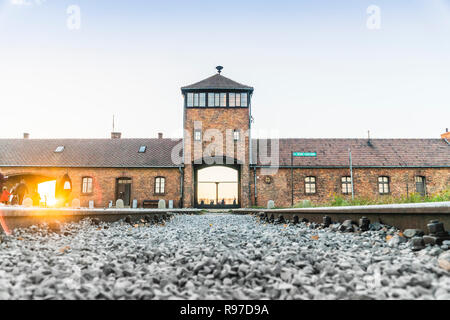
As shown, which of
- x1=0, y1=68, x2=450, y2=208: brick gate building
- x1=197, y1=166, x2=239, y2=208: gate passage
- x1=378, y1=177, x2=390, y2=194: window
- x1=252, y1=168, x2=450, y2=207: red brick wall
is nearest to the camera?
x1=0, y1=68, x2=450, y2=208: brick gate building

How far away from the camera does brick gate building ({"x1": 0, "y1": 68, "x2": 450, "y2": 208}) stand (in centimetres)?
2697

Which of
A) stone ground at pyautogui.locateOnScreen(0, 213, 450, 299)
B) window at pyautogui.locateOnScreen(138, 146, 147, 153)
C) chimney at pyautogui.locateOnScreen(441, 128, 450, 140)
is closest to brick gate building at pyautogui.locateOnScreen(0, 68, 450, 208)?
window at pyautogui.locateOnScreen(138, 146, 147, 153)

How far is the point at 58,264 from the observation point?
2986 mm

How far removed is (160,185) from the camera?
28.8 m

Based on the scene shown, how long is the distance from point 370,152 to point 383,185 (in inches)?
123

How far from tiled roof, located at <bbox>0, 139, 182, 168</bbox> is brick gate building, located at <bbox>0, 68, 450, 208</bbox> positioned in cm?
9

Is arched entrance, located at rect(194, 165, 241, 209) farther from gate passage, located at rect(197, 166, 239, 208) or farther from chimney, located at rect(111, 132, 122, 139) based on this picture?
chimney, located at rect(111, 132, 122, 139)

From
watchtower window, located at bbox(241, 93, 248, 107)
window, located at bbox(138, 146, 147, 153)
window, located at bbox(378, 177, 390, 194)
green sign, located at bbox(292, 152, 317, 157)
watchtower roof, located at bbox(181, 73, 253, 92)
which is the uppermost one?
watchtower roof, located at bbox(181, 73, 253, 92)

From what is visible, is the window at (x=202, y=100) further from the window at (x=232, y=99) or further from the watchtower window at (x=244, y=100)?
the watchtower window at (x=244, y=100)

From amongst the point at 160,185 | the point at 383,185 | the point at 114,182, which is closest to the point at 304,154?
the point at 383,185

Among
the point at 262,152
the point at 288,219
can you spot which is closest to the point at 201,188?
the point at 262,152

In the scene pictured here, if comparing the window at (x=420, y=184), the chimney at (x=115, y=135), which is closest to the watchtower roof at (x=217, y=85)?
the chimney at (x=115, y=135)
